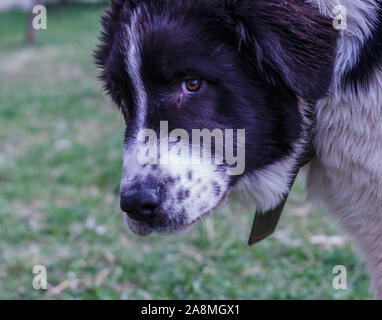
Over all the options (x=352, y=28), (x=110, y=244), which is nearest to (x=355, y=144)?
(x=352, y=28)

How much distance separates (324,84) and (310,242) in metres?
2.01

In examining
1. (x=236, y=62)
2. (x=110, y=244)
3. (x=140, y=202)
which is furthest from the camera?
(x=110, y=244)

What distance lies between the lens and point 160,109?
6.53 ft

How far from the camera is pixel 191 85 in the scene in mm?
1980

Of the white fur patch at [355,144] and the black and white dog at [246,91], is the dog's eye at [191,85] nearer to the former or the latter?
the black and white dog at [246,91]

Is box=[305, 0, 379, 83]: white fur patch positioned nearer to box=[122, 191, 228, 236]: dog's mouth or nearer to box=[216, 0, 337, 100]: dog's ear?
box=[216, 0, 337, 100]: dog's ear

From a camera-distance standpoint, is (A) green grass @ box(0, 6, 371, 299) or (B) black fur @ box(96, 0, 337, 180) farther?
(A) green grass @ box(0, 6, 371, 299)

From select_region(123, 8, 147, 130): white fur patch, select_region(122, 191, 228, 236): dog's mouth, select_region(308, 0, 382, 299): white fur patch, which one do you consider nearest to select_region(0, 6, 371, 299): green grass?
select_region(308, 0, 382, 299): white fur patch

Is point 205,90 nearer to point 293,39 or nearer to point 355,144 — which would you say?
point 293,39

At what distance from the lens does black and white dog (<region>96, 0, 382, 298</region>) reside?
1920 mm

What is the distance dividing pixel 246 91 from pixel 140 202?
54 cm

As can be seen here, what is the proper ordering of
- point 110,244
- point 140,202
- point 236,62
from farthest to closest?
point 110,244 → point 236,62 → point 140,202

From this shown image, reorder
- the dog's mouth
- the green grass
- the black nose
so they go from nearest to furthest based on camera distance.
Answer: the black nose → the dog's mouth → the green grass
